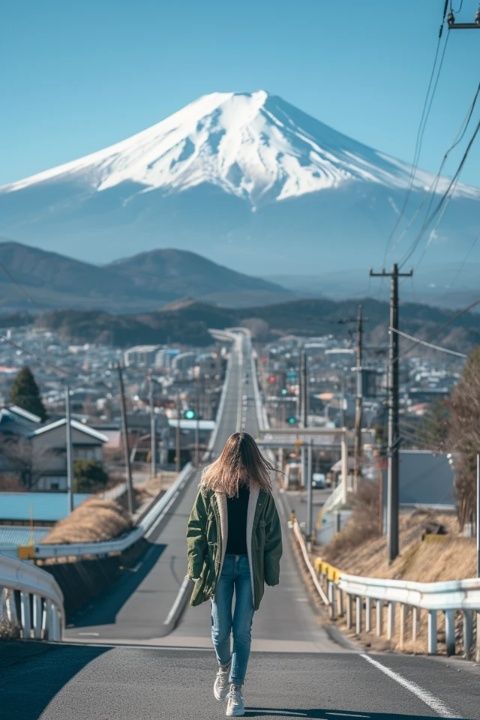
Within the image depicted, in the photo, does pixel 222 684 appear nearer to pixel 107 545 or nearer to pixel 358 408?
pixel 107 545

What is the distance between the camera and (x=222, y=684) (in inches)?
309

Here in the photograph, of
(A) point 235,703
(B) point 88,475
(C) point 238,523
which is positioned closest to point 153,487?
(B) point 88,475

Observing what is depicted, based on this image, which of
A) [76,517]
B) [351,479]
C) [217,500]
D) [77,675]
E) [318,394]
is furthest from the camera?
[318,394]

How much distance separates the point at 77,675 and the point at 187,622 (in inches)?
601

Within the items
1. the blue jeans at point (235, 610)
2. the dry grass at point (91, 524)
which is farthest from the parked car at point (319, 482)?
the blue jeans at point (235, 610)

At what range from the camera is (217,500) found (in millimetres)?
7695

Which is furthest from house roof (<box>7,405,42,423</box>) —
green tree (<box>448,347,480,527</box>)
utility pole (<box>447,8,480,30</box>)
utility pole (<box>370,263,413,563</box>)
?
utility pole (<box>447,8,480,30</box>)

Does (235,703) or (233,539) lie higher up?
(233,539)

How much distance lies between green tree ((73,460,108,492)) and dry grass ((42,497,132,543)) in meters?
13.5

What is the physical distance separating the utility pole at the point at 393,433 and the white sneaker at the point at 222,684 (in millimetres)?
19010

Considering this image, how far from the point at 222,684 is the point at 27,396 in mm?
60031

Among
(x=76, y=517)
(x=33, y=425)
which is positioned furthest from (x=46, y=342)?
(x=76, y=517)

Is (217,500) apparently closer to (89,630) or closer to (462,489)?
(89,630)

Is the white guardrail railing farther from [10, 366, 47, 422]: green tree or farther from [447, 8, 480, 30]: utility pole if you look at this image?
[10, 366, 47, 422]: green tree
